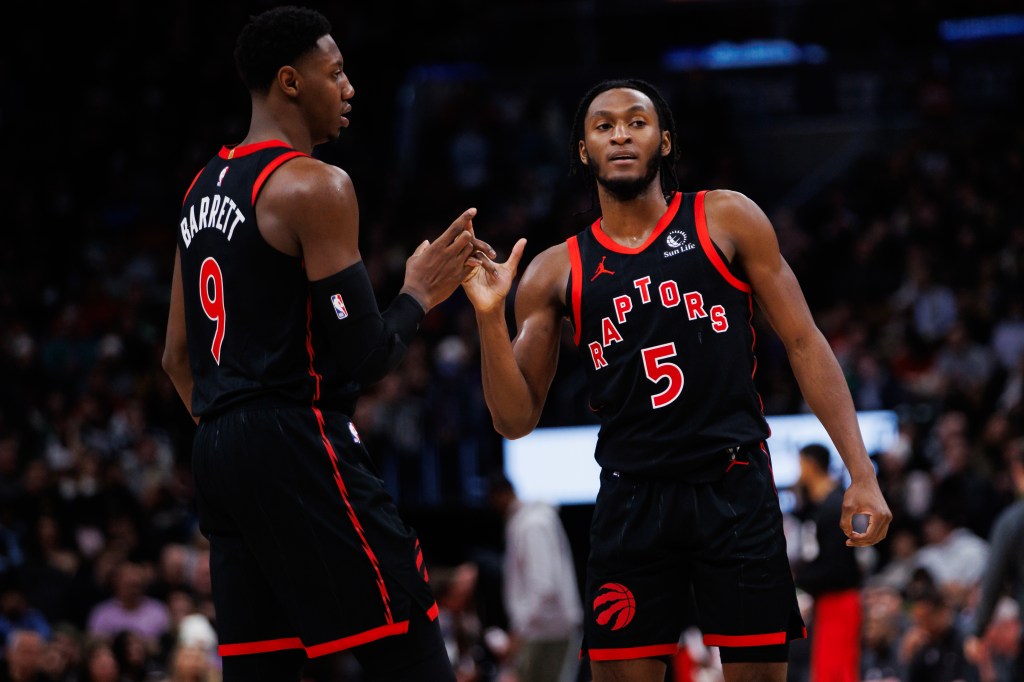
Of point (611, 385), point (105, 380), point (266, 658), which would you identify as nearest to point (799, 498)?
point (611, 385)

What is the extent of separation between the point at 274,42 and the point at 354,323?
0.87m

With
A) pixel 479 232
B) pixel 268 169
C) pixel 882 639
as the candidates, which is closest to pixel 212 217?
pixel 268 169

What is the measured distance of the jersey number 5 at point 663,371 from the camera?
14.9 ft

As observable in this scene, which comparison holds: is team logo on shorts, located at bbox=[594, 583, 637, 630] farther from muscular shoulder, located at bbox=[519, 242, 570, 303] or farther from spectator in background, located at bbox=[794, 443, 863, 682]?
spectator in background, located at bbox=[794, 443, 863, 682]

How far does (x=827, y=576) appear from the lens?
27.8 feet

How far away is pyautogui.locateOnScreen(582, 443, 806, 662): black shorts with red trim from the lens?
4453mm

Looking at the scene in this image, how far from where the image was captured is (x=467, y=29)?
21.4 metres

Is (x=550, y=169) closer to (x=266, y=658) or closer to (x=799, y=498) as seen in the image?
(x=799, y=498)

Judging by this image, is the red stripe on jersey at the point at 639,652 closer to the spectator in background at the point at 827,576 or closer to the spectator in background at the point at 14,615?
the spectator in background at the point at 827,576

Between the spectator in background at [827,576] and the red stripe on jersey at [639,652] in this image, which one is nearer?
the red stripe on jersey at [639,652]

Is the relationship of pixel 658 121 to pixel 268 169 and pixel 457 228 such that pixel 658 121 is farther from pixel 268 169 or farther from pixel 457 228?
pixel 268 169

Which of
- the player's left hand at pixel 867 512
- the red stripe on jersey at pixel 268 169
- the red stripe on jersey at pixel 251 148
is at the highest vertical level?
the red stripe on jersey at pixel 251 148

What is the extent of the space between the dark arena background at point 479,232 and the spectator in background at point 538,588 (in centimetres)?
32

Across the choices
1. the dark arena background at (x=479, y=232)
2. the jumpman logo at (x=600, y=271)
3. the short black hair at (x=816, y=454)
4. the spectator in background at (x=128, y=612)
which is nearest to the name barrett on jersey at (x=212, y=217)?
the jumpman logo at (x=600, y=271)
